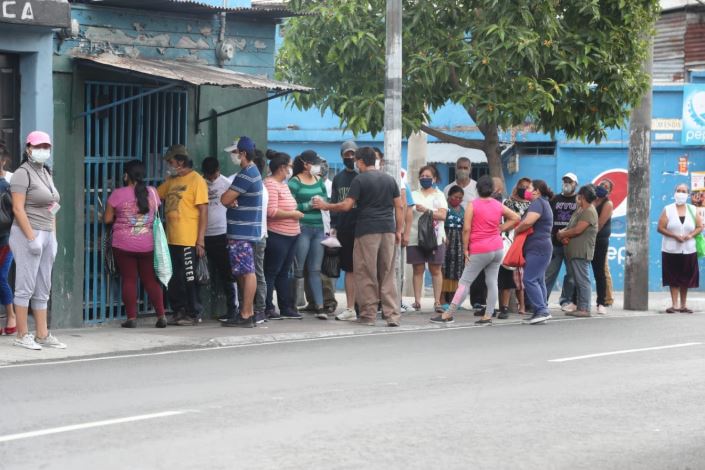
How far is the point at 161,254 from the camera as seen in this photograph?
14797 mm

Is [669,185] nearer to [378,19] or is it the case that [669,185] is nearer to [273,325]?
[378,19]

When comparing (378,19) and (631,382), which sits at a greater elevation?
(378,19)

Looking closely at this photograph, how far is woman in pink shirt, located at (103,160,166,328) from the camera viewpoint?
575 inches

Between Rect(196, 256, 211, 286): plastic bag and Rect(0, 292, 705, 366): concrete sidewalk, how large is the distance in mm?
485

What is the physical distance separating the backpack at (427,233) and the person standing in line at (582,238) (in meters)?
1.64

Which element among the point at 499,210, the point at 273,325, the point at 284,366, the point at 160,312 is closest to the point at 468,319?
the point at 499,210

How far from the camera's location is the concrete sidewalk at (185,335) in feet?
41.5

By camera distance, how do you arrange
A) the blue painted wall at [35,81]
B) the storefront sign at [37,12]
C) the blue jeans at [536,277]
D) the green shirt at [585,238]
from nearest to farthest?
the storefront sign at [37,12] → the blue painted wall at [35,81] → the blue jeans at [536,277] → the green shirt at [585,238]

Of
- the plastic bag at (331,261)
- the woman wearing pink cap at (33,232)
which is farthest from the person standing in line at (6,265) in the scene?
the plastic bag at (331,261)

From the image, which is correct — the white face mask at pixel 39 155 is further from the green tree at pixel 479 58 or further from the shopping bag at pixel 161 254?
the green tree at pixel 479 58

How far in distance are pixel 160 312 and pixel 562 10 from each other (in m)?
7.33

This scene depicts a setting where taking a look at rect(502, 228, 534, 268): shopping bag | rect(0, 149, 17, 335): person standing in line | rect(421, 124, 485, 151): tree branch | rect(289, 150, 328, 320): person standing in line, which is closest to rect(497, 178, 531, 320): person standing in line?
rect(502, 228, 534, 268): shopping bag

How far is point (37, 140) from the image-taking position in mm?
12438

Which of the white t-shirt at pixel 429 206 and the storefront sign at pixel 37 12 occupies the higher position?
the storefront sign at pixel 37 12
